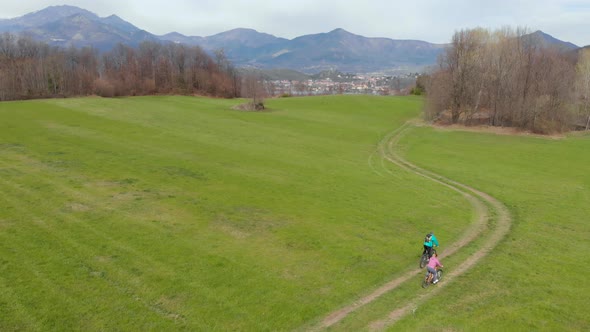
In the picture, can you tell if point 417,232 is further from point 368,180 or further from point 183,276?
point 183,276

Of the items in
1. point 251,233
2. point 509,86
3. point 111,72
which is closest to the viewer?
point 251,233

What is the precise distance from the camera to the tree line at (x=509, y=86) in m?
73.9

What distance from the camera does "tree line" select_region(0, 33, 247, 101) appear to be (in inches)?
4075

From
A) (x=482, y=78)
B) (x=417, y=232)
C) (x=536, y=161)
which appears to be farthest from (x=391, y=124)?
(x=417, y=232)

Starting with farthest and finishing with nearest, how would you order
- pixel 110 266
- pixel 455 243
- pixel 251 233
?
pixel 455 243
pixel 251 233
pixel 110 266

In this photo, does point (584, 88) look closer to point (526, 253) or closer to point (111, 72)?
point (526, 253)

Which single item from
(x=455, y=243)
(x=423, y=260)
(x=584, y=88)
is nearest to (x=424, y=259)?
(x=423, y=260)

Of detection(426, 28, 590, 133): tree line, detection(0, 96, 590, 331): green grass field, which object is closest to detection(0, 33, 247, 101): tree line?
detection(0, 96, 590, 331): green grass field

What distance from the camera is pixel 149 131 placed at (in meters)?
55.0

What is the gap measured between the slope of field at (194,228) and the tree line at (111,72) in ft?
203

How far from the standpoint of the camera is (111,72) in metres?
139

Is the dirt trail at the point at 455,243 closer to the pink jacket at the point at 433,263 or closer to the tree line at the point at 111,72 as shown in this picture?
the pink jacket at the point at 433,263

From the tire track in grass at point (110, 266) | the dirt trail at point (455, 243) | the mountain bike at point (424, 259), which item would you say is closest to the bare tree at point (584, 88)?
the dirt trail at point (455, 243)

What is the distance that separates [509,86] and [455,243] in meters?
64.6
